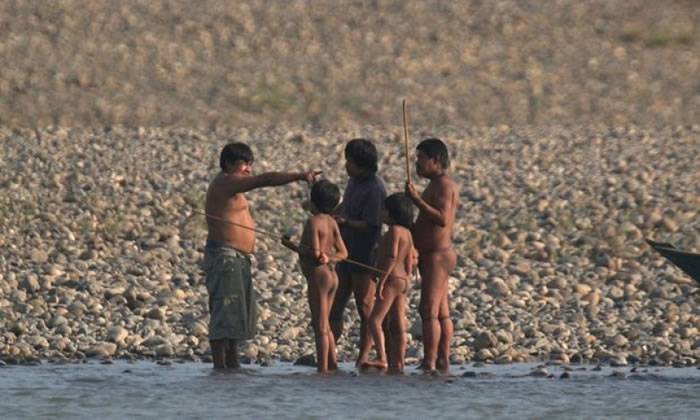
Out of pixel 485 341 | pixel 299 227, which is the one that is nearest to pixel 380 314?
pixel 485 341

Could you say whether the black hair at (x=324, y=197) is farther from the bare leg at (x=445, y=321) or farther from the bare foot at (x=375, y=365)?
the bare foot at (x=375, y=365)

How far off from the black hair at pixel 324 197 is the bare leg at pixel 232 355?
97 centimetres

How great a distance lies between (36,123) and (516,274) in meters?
9.24

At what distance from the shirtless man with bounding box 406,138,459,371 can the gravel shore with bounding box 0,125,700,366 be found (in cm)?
125

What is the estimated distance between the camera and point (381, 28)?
31.9 meters

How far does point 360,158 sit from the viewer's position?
11.2 meters

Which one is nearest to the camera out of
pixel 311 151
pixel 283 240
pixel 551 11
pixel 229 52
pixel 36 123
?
pixel 283 240

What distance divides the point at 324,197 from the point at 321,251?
28 cm

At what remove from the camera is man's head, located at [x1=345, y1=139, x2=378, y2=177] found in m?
11.2

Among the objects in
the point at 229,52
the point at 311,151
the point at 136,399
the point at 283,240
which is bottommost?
the point at 136,399

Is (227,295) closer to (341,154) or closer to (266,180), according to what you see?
(266,180)

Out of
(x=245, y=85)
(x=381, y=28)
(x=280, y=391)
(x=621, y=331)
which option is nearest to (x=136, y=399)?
(x=280, y=391)

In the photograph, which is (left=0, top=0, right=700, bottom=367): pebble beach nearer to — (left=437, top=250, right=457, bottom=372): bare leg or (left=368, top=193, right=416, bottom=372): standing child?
(left=437, top=250, right=457, bottom=372): bare leg

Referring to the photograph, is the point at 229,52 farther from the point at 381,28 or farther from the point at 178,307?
the point at 178,307
